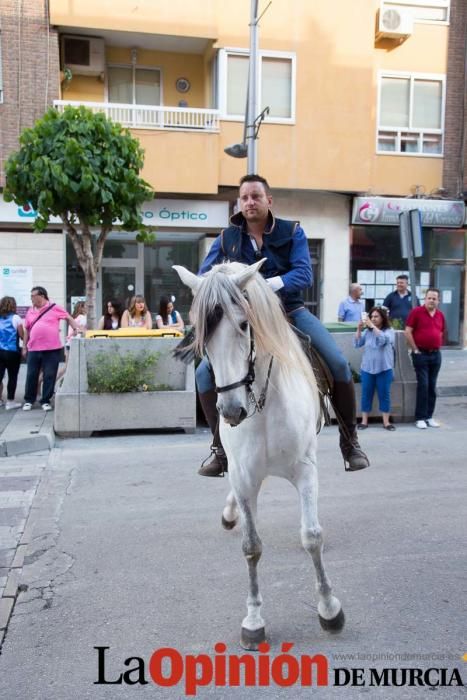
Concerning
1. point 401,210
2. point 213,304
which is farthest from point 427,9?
point 213,304

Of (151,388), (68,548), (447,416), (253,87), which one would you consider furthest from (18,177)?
(447,416)

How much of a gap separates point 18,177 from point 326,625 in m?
9.18

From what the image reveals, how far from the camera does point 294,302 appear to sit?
14.3 ft

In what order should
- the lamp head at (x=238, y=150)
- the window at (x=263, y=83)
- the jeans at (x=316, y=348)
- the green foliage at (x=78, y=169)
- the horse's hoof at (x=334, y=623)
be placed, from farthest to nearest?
the window at (x=263, y=83)
the lamp head at (x=238, y=150)
the green foliage at (x=78, y=169)
the jeans at (x=316, y=348)
the horse's hoof at (x=334, y=623)

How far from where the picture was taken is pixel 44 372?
35.0 feet

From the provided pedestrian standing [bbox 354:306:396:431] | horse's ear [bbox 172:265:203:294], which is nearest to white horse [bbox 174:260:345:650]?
horse's ear [bbox 172:265:203:294]

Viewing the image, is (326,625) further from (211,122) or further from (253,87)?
(211,122)

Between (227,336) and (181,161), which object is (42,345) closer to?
(181,161)

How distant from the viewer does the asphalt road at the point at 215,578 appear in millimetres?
3350

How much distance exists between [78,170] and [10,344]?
10.4ft

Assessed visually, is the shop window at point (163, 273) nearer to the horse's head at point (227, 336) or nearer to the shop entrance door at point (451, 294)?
the shop entrance door at point (451, 294)

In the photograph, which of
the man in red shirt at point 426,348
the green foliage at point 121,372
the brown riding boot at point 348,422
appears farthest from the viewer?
the man in red shirt at point 426,348

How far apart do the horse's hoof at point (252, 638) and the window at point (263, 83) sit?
1525 centimetres

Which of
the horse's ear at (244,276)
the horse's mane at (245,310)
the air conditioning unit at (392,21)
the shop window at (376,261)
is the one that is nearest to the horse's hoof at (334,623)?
the horse's mane at (245,310)
